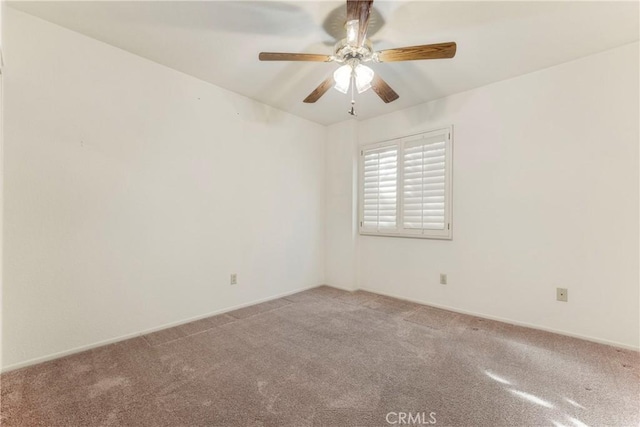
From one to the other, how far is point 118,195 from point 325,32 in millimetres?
2131

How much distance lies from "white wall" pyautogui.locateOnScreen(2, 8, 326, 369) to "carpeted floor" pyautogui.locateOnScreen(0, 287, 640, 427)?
31cm

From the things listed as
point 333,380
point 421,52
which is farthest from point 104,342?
point 421,52

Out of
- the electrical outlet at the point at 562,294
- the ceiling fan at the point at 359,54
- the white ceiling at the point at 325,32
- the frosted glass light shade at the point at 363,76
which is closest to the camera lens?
the ceiling fan at the point at 359,54

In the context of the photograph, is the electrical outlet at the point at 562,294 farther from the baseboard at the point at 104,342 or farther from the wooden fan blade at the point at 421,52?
the baseboard at the point at 104,342

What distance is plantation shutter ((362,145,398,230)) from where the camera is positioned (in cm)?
361

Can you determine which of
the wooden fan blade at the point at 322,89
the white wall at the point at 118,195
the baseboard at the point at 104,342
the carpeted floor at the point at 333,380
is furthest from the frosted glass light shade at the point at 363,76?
the baseboard at the point at 104,342

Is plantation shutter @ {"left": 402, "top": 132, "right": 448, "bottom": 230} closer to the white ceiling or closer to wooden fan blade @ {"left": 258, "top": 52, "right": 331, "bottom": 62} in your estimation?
the white ceiling

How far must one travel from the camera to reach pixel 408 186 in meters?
3.46

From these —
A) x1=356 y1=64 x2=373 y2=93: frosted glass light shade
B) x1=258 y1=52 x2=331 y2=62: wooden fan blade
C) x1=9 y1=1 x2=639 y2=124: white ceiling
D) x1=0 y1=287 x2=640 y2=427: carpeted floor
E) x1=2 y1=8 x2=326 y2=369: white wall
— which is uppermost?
x1=9 y1=1 x2=639 y2=124: white ceiling

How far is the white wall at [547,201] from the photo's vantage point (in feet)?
7.33

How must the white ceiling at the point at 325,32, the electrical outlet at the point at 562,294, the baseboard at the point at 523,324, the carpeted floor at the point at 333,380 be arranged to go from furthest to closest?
the electrical outlet at the point at 562,294
the baseboard at the point at 523,324
the white ceiling at the point at 325,32
the carpeted floor at the point at 333,380

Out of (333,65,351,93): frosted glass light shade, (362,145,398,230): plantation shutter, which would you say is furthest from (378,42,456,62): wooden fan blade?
(362,145,398,230): plantation shutter

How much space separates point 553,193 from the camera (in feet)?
8.25

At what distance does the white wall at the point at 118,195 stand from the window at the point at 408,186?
1.37 m
